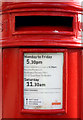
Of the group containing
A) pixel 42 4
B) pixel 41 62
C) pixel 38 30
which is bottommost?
pixel 41 62

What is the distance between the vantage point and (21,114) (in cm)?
278

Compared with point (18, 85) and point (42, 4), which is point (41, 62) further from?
point (42, 4)

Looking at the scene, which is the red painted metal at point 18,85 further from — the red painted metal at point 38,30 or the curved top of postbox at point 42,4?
the curved top of postbox at point 42,4

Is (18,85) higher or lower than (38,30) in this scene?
lower

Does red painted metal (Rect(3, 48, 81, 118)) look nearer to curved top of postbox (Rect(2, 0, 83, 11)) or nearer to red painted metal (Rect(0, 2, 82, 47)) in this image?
red painted metal (Rect(0, 2, 82, 47))

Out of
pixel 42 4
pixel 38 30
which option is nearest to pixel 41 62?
pixel 38 30

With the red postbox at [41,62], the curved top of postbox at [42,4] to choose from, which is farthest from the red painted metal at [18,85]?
the curved top of postbox at [42,4]

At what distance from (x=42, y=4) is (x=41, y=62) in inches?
29.9

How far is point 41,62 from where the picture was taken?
8.93 ft

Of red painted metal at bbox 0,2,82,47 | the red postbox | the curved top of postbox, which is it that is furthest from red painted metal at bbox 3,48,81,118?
the curved top of postbox

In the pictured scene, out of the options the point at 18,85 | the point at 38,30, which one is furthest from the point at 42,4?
the point at 18,85

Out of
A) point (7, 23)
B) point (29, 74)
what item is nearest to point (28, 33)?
point (7, 23)

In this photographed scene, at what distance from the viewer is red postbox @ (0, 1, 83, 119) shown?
268cm

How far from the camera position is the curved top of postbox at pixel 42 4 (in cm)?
266
